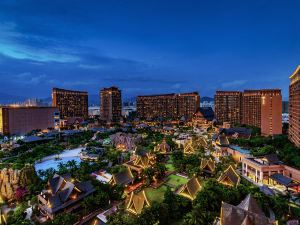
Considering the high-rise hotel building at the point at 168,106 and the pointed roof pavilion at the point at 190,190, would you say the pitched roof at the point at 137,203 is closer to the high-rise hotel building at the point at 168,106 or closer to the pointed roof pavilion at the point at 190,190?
the pointed roof pavilion at the point at 190,190

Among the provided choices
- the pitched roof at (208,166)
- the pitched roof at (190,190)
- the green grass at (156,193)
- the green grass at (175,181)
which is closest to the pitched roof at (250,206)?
the pitched roof at (190,190)

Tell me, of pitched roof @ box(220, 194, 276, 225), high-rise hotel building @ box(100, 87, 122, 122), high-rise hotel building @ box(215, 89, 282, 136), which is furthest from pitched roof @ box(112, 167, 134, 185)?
high-rise hotel building @ box(100, 87, 122, 122)

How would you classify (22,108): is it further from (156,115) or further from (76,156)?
(156,115)

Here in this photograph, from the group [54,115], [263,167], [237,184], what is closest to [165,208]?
[237,184]

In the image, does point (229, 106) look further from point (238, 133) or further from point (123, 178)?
point (123, 178)

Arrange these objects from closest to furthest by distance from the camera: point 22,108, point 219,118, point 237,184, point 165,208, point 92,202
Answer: point 165,208 → point 92,202 → point 237,184 → point 22,108 → point 219,118

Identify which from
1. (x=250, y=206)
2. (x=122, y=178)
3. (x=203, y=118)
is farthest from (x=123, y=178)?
(x=203, y=118)
